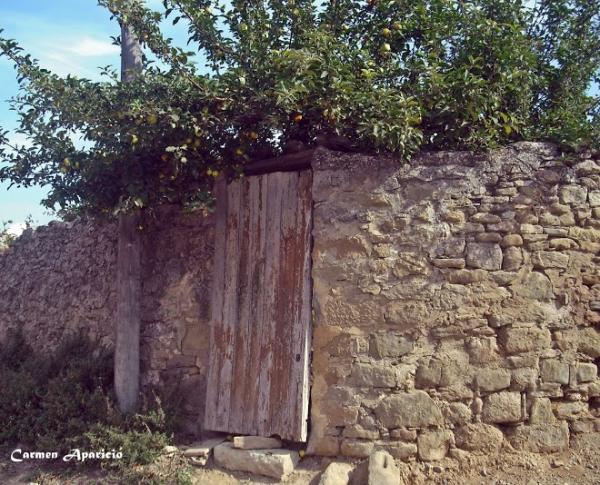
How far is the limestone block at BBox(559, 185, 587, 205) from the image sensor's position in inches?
183

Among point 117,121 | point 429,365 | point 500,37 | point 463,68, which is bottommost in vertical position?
point 429,365

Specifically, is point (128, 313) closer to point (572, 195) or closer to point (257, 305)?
point (257, 305)

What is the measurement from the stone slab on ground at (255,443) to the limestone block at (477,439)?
1.29 meters

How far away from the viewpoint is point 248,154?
5.16 m

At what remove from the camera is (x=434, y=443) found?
4.34m

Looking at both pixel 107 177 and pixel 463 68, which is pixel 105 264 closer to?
pixel 107 177

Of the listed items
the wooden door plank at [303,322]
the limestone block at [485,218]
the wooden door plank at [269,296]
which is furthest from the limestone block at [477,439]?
the limestone block at [485,218]

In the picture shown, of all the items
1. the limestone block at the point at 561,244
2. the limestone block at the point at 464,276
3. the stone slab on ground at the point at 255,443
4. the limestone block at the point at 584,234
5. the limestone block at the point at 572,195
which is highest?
the limestone block at the point at 572,195

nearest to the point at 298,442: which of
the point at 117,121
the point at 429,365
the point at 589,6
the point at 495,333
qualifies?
the point at 429,365

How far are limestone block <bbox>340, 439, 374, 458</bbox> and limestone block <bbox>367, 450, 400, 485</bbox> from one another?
0.07 m

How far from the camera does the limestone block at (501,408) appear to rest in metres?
4.38

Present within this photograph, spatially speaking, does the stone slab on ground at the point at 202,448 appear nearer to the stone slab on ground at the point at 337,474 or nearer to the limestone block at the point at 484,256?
the stone slab on ground at the point at 337,474

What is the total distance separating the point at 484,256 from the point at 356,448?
161 cm

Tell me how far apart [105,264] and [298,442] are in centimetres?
254
